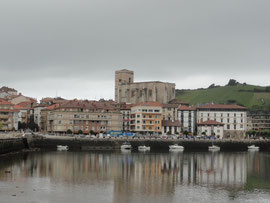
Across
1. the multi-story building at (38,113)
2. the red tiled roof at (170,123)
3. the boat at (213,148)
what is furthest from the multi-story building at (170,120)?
the multi-story building at (38,113)

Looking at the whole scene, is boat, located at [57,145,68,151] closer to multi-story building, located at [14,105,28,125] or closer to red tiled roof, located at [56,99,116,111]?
red tiled roof, located at [56,99,116,111]

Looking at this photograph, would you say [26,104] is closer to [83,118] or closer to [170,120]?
[83,118]

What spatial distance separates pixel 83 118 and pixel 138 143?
2457cm

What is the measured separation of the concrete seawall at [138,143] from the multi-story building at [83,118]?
19095mm

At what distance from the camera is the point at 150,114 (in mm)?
157750

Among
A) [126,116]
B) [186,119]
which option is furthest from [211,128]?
[126,116]

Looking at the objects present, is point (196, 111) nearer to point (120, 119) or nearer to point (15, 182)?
point (120, 119)

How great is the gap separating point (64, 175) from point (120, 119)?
311 ft

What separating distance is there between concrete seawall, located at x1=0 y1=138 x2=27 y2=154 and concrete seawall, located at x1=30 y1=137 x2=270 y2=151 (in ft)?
20.8

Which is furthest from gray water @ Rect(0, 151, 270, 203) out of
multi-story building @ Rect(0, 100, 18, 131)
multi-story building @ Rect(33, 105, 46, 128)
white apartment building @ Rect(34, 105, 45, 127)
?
white apartment building @ Rect(34, 105, 45, 127)

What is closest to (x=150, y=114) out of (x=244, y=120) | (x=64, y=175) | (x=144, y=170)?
(x=244, y=120)

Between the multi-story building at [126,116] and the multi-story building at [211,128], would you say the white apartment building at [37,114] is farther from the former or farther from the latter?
the multi-story building at [211,128]

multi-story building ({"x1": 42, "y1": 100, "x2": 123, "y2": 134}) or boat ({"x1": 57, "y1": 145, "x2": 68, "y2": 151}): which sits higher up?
multi-story building ({"x1": 42, "y1": 100, "x2": 123, "y2": 134})

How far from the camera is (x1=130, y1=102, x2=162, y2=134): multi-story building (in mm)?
157625
